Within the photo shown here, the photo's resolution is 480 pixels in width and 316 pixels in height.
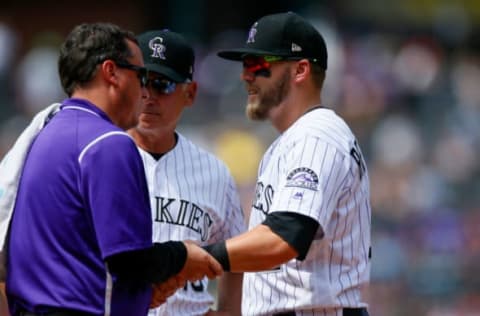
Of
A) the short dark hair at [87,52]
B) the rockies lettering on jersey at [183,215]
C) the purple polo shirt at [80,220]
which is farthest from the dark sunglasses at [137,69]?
the rockies lettering on jersey at [183,215]

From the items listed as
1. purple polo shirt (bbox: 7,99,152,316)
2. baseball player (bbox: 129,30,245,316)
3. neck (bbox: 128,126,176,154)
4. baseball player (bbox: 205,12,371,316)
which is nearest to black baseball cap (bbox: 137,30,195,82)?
baseball player (bbox: 129,30,245,316)

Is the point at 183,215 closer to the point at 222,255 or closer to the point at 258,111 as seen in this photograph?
the point at 258,111

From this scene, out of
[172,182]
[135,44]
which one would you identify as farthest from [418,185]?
[135,44]

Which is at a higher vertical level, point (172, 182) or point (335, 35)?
point (335, 35)

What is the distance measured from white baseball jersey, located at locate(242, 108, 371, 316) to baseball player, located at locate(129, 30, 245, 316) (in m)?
0.62

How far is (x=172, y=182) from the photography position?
225 inches

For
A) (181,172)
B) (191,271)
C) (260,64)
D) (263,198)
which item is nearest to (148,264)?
(191,271)

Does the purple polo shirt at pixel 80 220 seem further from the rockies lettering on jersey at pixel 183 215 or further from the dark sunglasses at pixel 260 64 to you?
the rockies lettering on jersey at pixel 183 215

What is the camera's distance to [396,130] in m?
13.2

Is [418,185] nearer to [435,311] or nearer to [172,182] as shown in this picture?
[435,311]

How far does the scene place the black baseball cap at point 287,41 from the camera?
16.9 feet

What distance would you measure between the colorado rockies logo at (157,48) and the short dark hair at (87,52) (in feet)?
4.27

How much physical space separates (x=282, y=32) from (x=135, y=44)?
0.89m

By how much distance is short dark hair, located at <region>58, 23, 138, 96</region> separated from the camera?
4.36 metres
